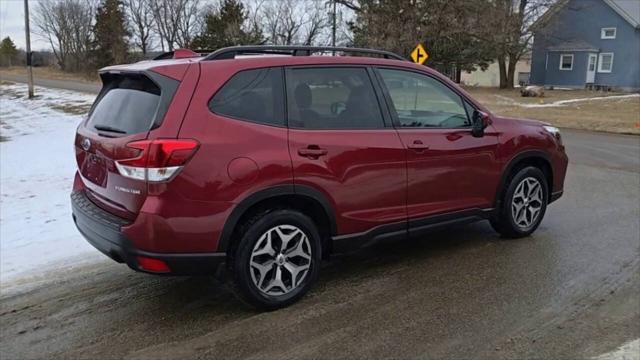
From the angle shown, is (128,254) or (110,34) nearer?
(128,254)

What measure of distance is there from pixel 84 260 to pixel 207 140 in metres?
2.27

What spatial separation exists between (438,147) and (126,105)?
8.03ft

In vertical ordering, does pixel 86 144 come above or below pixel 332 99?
below

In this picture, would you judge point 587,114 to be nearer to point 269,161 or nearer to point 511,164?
point 511,164

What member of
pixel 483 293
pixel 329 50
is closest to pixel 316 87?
pixel 329 50

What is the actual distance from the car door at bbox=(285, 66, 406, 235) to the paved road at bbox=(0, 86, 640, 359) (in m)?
0.60

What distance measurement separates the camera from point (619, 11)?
4219cm

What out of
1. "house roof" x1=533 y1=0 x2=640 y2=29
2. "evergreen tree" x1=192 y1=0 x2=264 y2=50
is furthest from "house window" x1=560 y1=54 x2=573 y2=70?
"evergreen tree" x1=192 y1=0 x2=264 y2=50

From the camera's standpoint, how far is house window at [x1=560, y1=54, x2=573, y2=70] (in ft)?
147

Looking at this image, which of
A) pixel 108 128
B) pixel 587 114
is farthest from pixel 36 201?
pixel 587 114

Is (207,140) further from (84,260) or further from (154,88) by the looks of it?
(84,260)

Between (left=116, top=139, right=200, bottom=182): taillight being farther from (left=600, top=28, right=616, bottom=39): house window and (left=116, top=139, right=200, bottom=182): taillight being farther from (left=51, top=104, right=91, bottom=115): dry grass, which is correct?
(left=600, top=28, right=616, bottom=39): house window

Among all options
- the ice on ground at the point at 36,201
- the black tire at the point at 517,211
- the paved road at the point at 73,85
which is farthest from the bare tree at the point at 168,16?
the black tire at the point at 517,211

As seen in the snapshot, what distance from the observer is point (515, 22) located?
130 ft
